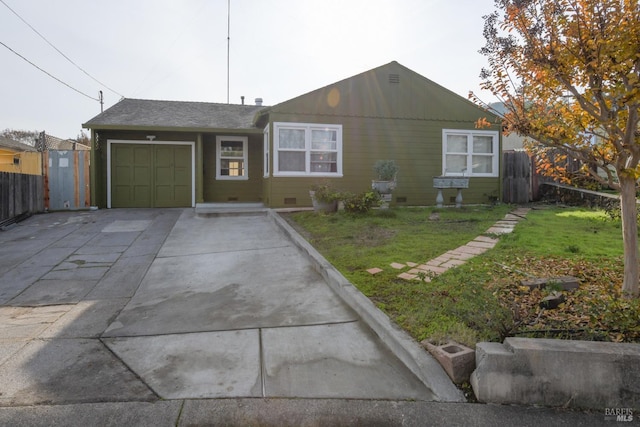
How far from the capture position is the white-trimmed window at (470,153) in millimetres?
12898

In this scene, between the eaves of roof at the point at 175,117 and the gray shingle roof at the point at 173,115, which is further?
the gray shingle roof at the point at 173,115

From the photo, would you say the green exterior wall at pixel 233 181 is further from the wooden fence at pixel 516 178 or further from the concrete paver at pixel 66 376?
the concrete paver at pixel 66 376

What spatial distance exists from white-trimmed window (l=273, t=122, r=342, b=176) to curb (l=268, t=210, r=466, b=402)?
682 cm

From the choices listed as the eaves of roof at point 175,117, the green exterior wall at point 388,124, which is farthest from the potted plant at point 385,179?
the eaves of roof at point 175,117

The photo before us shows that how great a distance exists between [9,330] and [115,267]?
2549mm

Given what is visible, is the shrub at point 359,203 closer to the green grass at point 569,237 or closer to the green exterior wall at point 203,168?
the green grass at point 569,237

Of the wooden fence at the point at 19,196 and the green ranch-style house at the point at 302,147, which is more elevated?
the green ranch-style house at the point at 302,147

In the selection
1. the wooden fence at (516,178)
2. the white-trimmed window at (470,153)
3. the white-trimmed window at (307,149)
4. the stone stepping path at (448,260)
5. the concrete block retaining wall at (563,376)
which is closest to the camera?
the concrete block retaining wall at (563,376)

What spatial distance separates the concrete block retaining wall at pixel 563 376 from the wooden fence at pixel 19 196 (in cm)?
1122

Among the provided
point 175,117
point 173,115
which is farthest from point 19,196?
point 173,115

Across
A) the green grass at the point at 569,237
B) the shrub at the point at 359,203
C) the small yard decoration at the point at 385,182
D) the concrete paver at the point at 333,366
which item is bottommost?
the concrete paver at the point at 333,366

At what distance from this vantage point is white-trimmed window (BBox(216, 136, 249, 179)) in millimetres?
13711

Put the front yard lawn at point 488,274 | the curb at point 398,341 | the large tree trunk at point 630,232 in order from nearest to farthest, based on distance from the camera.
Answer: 1. the curb at point 398,341
2. the front yard lawn at point 488,274
3. the large tree trunk at point 630,232

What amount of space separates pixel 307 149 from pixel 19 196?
775 centimetres
